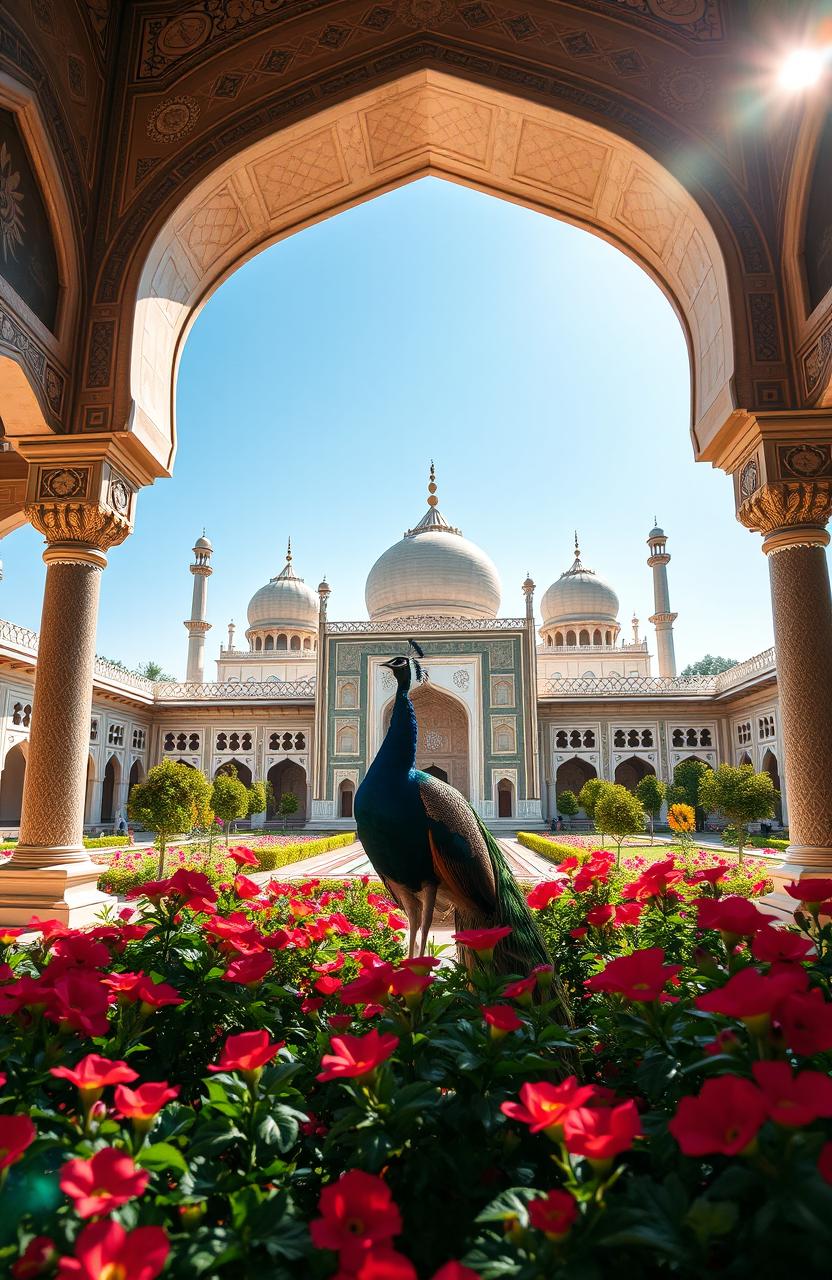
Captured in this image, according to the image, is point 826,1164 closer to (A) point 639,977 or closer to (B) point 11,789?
(A) point 639,977

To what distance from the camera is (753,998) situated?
3.21 feet

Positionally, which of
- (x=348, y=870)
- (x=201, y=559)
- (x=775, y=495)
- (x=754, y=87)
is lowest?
(x=348, y=870)

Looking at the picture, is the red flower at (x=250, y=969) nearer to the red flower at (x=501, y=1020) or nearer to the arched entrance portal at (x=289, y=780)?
the red flower at (x=501, y=1020)

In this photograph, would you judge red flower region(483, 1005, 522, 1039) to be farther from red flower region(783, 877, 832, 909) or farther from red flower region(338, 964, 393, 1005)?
red flower region(783, 877, 832, 909)

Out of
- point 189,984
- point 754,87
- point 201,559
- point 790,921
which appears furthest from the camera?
point 201,559

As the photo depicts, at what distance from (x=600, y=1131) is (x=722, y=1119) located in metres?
0.13

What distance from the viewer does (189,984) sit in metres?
1.68

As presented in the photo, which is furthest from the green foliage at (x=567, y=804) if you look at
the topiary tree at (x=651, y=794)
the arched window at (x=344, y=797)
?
the arched window at (x=344, y=797)

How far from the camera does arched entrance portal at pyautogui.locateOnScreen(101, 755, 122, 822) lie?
21781 mm

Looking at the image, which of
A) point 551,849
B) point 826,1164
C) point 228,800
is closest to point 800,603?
point 826,1164

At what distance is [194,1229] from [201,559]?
93.9 ft

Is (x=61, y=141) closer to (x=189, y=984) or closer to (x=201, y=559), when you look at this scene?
(x=189, y=984)

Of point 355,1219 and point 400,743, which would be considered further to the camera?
point 400,743

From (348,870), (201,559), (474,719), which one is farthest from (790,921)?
(201,559)
